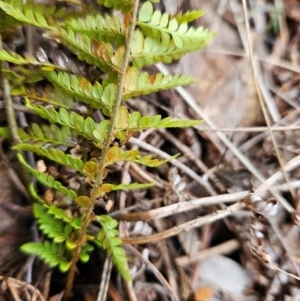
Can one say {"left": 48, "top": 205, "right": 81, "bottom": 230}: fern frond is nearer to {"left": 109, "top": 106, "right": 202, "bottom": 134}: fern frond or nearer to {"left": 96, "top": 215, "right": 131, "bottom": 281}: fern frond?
{"left": 96, "top": 215, "right": 131, "bottom": 281}: fern frond

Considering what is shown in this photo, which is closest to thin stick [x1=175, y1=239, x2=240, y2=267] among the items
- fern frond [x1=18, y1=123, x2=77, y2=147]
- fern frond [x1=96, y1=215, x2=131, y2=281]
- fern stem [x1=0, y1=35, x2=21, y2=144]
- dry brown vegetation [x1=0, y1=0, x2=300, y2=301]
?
dry brown vegetation [x1=0, y1=0, x2=300, y2=301]

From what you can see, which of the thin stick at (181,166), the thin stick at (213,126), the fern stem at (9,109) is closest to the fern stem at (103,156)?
the fern stem at (9,109)

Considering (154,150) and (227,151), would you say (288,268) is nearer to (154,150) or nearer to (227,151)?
(227,151)

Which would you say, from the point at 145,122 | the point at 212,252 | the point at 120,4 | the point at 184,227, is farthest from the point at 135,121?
the point at 212,252

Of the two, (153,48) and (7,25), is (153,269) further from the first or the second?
(7,25)

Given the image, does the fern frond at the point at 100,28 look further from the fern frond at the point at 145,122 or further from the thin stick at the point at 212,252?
the thin stick at the point at 212,252

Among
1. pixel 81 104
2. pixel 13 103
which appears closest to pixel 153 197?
pixel 81 104
